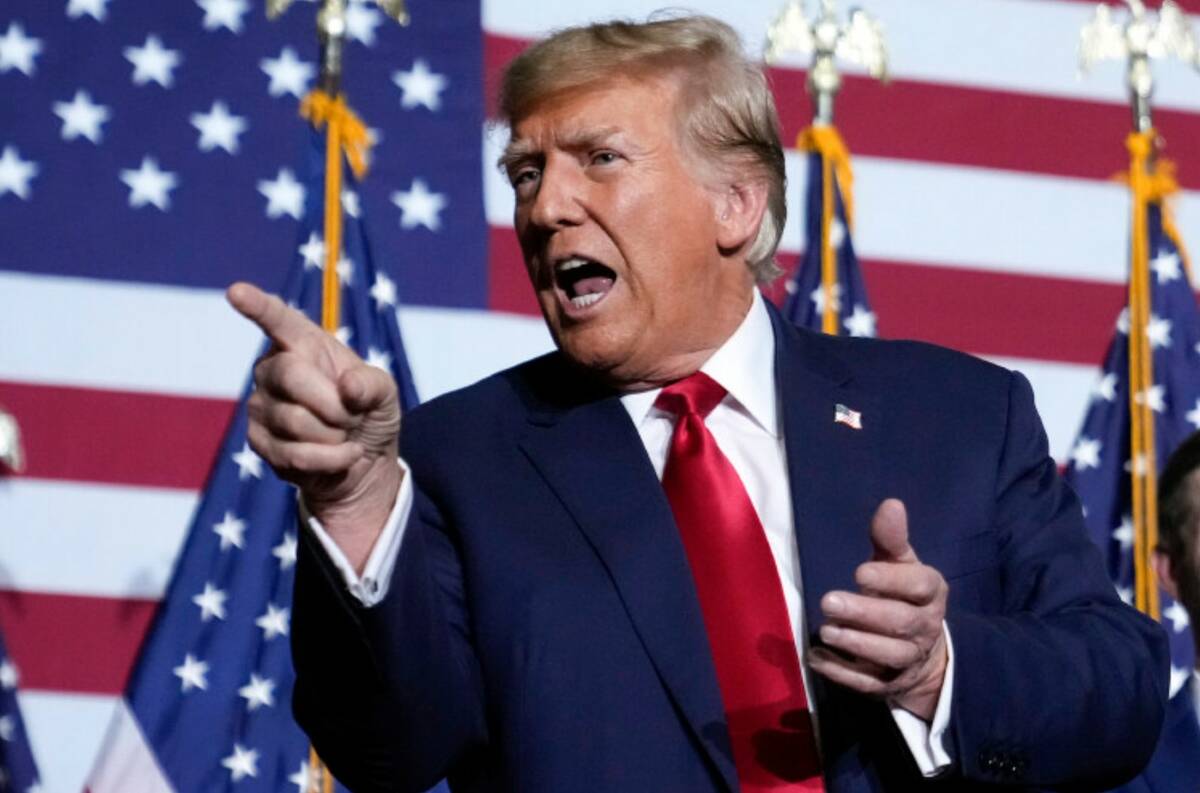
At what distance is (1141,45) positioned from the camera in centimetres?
424

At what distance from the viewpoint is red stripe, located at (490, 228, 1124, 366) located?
4.29 metres

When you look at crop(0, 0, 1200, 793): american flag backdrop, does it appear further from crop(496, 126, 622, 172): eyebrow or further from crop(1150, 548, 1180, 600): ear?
crop(496, 126, 622, 172): eyebrow

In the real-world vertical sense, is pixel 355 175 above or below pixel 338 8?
below

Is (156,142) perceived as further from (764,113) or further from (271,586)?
(764,113)

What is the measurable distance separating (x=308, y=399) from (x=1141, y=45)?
3076mm

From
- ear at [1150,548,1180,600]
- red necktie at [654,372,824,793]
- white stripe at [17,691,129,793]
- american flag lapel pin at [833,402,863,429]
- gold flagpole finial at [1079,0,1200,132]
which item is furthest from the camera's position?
gold flagpole finial at [1079,0,1200,132]

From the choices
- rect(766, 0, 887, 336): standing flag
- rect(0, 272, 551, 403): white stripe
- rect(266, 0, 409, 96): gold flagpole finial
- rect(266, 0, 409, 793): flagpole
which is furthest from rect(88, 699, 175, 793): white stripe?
rect(766, 0, 887, 336): standing flag

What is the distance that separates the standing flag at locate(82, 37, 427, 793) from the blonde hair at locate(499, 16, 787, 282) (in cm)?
142

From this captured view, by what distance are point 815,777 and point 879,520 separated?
1.06 ft

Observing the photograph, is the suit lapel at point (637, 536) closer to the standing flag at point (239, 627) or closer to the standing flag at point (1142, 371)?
the standing flag at point (239, 627)

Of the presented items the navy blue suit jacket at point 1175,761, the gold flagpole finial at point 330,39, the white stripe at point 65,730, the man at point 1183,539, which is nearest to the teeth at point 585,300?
the navy blue suit jacket at point 1175,761

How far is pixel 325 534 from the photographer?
172 centimetres

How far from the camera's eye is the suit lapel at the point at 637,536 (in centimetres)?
186

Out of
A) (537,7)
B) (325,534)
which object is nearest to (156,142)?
(537,7)
